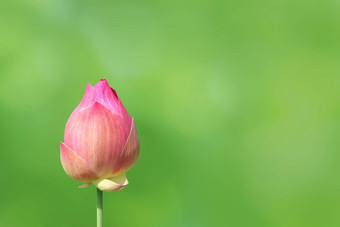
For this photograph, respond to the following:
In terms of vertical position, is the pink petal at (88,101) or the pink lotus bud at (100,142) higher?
the pink petal at (88,101)

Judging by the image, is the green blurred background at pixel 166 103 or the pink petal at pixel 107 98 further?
the green blurred background at pixel 166 103

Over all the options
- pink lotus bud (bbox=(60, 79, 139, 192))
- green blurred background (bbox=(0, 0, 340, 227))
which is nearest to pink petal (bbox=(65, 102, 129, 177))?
pink lotus bud (bbox=(60, 79, 139, 192))

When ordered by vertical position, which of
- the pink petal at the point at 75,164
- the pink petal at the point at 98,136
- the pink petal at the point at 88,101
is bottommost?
the pink petal at the point at 75,164

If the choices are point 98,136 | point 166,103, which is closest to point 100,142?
point 98,136

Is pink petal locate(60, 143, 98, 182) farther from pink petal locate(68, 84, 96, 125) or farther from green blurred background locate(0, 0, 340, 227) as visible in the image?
green blurred background locate(0, 0, 340, 227)

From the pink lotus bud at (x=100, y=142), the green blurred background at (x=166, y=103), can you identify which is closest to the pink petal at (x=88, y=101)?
the pink lotus bud at (x=100, y=142)

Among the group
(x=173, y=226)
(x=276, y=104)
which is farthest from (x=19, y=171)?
(x=276, y=104)

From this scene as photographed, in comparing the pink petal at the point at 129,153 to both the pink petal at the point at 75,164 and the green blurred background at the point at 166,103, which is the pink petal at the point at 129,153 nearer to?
the pink petal at the point at 75,164

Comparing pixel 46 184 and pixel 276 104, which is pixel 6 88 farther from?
pixel 276 104
